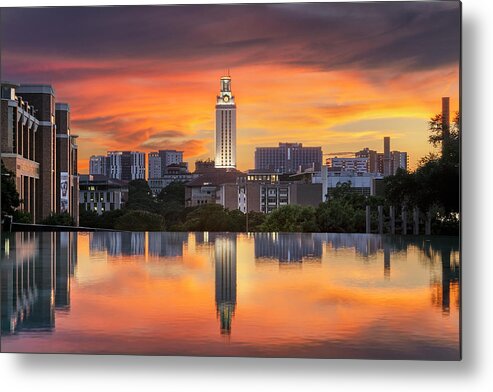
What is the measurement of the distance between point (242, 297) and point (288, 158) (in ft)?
8.01

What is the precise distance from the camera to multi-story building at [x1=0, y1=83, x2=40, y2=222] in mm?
6895

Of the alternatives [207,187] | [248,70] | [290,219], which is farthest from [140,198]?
[248,70]

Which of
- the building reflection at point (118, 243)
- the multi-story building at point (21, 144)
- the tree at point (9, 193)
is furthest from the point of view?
the building reflection at point (118, 243)

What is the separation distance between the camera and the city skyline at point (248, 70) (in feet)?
19.5

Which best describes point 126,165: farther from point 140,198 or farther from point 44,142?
point 44,142

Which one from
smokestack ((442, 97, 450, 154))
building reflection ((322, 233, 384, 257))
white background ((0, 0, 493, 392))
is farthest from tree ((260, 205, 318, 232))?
white background ((0, 0, 493, 392))

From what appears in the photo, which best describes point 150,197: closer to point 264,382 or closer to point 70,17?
point 70,17

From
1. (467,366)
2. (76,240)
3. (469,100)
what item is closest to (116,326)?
(467,366)

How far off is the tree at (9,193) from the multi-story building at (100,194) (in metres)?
0.67

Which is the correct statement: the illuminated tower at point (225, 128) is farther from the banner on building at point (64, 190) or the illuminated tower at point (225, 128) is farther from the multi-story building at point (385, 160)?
the banner on building at point (64, 190)

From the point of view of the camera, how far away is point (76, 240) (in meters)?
9.09

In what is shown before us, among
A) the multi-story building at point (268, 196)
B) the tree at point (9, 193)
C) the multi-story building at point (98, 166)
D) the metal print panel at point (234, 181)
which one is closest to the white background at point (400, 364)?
the metal print panel at point (234, 181)

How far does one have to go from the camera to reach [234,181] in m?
7.94

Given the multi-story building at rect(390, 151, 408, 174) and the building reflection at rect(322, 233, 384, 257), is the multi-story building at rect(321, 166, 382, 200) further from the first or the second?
the building reflection at rect(322, 233, 384, 257)
